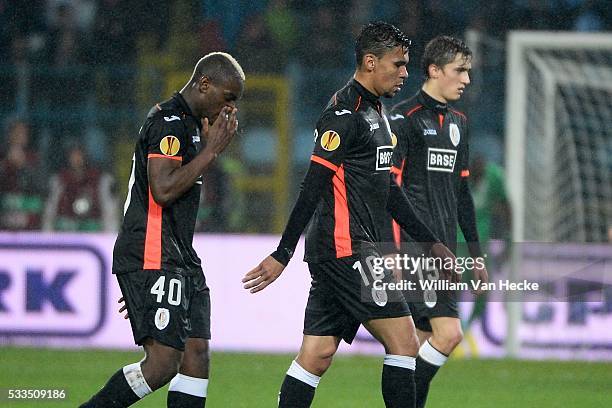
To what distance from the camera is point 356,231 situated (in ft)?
19.0

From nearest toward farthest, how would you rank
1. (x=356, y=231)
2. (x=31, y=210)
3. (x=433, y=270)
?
(x=356, y=231)
(x=433, y=270)
(x=31, y=210)

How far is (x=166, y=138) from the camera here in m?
5.35

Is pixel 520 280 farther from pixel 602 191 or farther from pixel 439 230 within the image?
pixel 439 230

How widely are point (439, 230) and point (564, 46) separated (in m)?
4.77

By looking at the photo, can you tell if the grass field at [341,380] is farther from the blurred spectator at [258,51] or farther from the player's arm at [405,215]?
the blurred spectator at [258,51]

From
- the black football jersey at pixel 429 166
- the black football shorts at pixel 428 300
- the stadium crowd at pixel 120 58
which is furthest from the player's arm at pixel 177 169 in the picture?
the stadium crowd at pixel 120 58

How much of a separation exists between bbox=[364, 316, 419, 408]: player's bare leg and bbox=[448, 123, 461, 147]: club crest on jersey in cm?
160

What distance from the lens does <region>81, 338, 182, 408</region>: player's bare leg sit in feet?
17.4

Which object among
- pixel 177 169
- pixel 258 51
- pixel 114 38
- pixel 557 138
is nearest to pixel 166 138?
pixel 177 169

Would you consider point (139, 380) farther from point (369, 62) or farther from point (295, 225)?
point (369, 62)

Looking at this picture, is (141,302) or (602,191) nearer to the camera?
(141,302)

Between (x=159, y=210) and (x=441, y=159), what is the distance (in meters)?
2.10

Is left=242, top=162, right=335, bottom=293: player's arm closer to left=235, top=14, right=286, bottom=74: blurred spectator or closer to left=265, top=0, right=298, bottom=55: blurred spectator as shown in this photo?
left=235, top=14, right=286, bottom=74: blurred spectator

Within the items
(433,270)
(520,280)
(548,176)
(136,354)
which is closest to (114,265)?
(433,270)
